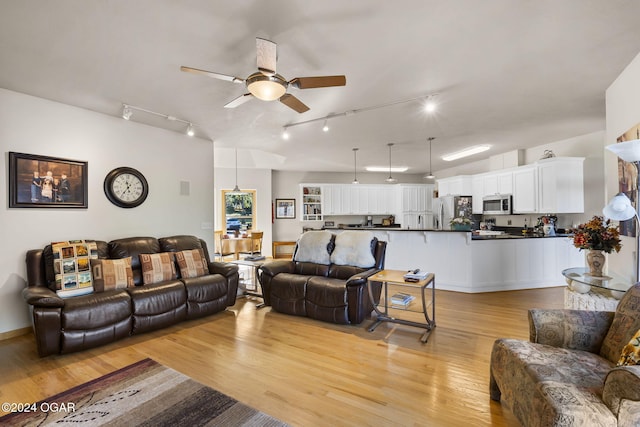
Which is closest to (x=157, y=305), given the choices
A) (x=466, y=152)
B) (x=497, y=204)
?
(x=466, y=152)

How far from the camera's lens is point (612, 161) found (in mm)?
3119

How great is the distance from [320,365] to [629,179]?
3.27 m

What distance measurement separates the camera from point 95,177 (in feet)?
12.3

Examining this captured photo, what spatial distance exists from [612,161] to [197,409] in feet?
15.2

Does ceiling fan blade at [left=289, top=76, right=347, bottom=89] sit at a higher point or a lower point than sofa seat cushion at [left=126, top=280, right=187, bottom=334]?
higher

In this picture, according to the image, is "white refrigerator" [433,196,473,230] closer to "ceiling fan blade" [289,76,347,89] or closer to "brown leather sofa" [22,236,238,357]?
"brown leather sofa" [22,236,238,357]

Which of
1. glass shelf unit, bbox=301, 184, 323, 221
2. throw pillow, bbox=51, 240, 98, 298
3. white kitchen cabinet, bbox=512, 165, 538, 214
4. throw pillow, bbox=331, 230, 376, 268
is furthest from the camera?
glass shelf unit, bbox=301, 184, 323, 221

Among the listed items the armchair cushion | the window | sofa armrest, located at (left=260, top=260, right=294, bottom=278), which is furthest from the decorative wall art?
the window

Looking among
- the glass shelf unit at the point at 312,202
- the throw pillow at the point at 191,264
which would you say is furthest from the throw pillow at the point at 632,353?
the glass shelf unit at the point at 312,202

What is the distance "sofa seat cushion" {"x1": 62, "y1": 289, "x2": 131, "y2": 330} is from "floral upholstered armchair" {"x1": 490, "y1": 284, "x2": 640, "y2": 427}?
133 inches

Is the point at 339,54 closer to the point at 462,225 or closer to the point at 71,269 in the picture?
the point at 71,269

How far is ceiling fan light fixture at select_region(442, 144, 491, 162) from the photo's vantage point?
19.2ft

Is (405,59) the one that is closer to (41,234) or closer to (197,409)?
(197,409)

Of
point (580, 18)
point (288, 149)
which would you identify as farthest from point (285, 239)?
point (580, 18)
